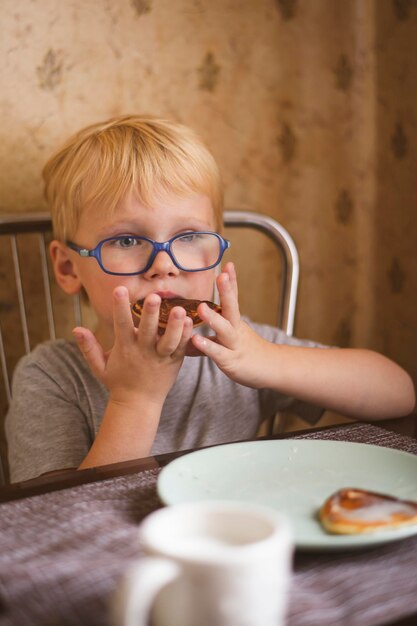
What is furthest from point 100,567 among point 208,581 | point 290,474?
point 290,474

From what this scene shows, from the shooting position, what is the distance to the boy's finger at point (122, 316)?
944mm

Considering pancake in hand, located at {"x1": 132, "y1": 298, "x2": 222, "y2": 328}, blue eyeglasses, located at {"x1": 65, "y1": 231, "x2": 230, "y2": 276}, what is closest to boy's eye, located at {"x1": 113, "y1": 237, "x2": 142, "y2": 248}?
blue eyeglasses, located at {"x1": 65, "y1": 231, "x2": 230, "y2": 276}

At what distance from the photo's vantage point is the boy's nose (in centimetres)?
120

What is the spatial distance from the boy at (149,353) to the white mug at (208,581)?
543 mm

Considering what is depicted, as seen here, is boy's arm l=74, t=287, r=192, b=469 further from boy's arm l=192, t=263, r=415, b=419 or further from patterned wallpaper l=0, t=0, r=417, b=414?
patterned wallpaper l=0, t=0, r=417, b=414

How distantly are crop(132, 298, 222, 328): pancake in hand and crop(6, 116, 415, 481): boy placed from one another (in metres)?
0.03

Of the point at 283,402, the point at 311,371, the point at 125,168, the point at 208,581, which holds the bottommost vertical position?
the point at 283,402

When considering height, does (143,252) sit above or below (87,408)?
above

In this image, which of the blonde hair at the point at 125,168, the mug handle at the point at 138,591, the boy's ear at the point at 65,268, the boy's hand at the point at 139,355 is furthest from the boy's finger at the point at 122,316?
the mug handle at the point at 138,591

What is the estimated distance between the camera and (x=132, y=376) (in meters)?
1.01

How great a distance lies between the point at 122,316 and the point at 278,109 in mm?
1189

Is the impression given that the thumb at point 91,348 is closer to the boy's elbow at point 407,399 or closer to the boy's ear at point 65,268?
the boy's ear at point 65,268

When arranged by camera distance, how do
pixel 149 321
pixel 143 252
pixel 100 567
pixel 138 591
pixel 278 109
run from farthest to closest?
pixel 278 109 → pixel 143 252 → pixel 149 321 → pixel 100 567 → pixel 138 591

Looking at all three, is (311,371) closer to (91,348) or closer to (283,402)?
(283,402)
